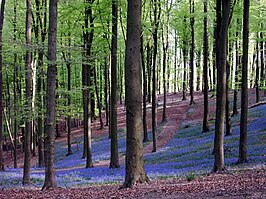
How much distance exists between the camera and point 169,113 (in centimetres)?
4356

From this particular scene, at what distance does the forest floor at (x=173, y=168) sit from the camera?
921 cm

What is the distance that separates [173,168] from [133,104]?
949 centimetres

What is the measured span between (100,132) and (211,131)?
57.7 ft

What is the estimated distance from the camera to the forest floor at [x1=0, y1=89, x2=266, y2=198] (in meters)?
9.21

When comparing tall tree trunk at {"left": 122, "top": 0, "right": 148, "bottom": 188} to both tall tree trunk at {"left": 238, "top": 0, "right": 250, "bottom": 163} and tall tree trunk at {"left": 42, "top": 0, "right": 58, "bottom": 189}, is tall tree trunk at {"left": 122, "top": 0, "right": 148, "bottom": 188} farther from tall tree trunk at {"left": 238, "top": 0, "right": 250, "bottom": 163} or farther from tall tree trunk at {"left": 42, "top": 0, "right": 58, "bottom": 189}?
tall tree trunk at {"left": 238, "top": 0, "right": 250, "bottom": 163}

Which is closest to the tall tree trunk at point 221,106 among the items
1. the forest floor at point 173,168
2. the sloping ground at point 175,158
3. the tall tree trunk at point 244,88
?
the forest floor at point 173,168

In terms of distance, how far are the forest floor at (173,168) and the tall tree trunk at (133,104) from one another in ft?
1.75

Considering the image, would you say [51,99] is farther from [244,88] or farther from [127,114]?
[244,88]

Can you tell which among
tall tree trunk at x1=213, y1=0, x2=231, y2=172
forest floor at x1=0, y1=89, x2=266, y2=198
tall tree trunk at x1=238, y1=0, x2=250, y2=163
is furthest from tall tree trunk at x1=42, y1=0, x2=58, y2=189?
tall tree trunk at x1=238, y1=0, x2=250, y2=163

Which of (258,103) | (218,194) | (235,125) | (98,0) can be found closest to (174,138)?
(235,125)

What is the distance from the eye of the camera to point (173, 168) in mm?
18703

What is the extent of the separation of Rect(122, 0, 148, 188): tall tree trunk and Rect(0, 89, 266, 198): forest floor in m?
0.53

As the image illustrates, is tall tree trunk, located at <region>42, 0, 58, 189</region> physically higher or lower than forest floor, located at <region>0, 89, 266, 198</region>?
higher

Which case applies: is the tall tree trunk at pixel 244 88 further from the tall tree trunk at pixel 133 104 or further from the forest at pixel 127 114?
the tall tree trunk at pixel 133 104
